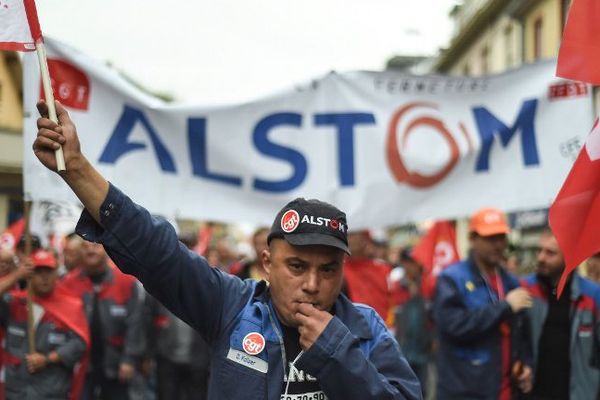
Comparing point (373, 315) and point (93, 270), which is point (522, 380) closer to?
point (373, 315)

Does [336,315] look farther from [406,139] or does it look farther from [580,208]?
[406,139]

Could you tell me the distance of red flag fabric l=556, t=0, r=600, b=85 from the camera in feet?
11.3

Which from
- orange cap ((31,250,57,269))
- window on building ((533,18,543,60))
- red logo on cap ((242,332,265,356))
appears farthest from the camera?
window on building ((533,18,543,60))

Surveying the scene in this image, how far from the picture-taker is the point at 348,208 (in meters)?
6.21

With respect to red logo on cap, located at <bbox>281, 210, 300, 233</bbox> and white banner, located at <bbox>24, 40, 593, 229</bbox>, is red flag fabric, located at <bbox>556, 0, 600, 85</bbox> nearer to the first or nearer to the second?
red logo on cap, located at <bbox>281, 210, 300, 233</bbox>

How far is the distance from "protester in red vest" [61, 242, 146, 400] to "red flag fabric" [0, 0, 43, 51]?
4689 millimetres

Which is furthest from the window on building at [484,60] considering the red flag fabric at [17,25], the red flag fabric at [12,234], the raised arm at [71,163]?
the raised arm at [71,163]

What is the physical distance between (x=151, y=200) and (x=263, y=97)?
1113 millimetres

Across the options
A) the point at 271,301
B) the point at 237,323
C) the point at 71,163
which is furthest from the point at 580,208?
the point at 71,163

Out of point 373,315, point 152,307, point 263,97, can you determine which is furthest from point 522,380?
point 152,307

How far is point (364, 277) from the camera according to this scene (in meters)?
6.91

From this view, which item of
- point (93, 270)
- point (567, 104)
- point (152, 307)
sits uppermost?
point (567, 104)

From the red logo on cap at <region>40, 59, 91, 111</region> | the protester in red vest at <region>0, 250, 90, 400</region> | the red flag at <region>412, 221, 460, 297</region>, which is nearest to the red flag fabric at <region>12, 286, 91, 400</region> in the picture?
the protester in red vest at <region>0, 250, 90, 400</region>

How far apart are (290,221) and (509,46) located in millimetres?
29458
